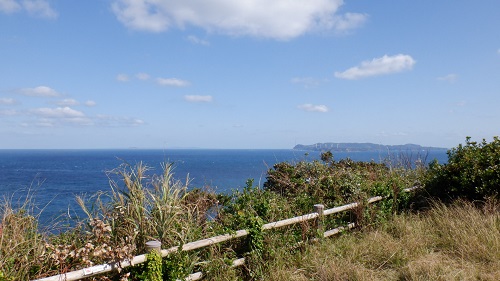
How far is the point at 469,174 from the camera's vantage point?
7480mm

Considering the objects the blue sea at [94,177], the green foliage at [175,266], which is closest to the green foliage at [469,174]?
the blue sea at [94,177]

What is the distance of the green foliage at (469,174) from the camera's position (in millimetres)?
7191

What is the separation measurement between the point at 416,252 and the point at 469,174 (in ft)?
9.45

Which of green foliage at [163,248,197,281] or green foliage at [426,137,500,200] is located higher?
green foliage at [426,137,500,200]

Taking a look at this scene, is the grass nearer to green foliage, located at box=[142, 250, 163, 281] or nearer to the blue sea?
green foliage, located at box=[142, 250, 163, 281]

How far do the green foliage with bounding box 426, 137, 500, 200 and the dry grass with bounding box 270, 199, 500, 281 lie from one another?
45 cm

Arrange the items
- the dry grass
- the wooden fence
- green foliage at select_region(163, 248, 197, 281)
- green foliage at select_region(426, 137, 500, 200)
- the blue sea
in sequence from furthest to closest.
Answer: green foliage at select_region(426, 137, 500, 200) → the blue sea → the dry grass → green foliage at select_region(163, 248, 197, 281) → the wooden fence

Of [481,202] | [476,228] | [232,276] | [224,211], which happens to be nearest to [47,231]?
[232,276]

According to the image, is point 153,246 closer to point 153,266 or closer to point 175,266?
point 153,266

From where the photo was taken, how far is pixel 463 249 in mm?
5488

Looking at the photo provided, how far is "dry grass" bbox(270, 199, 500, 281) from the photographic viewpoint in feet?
15.9

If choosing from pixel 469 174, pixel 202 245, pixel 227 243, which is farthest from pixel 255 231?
pixel 469 174

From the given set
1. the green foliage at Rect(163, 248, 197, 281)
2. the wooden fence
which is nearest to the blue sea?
the wooden fence

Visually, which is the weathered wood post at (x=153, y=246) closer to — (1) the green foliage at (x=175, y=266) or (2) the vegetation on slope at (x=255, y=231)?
(2) the vegetation on slope at (x=255, y=231)
